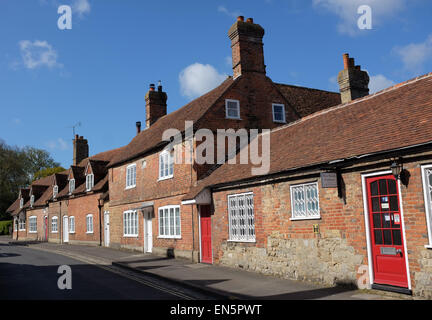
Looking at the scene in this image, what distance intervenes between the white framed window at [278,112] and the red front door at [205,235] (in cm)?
689

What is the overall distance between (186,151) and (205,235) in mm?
4013

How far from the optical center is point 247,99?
65.3ft

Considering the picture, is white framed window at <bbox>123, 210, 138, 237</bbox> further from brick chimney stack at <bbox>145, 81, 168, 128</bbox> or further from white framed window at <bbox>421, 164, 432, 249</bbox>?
white framed window at <bbox>421, 164, 432, 249</bbox>

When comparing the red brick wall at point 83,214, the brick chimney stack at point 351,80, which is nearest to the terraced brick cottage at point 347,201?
the brick chimney stack at point 351,80

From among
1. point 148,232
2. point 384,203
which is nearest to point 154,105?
point 148,232

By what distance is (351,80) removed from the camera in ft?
56.5

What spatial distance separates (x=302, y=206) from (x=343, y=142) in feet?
7.14

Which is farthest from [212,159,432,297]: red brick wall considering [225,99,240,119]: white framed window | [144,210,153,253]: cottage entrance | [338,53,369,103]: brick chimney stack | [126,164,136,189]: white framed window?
[126,164,136,189]: white framed window

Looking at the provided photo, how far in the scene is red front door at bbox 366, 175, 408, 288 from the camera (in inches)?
347

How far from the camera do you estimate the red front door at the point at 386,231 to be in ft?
28.9

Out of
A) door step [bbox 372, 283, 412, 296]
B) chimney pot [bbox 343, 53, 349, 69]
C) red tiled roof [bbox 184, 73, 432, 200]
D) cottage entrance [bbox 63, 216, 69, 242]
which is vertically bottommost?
door step [bbox 372, 283, 412, 296]

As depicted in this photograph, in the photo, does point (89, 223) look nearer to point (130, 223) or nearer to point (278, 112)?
point (130, 223)
